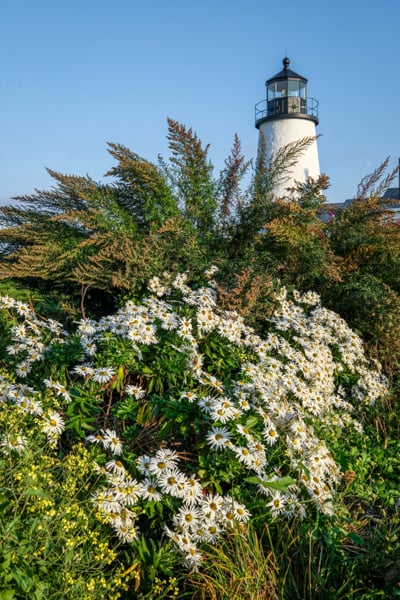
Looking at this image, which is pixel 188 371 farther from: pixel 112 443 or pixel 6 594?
pixel 6 594

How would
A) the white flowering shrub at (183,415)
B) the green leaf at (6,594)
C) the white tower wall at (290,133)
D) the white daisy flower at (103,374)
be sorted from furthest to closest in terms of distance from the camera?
the white tower wall at (290,133) < the white daisy flower at (103,374) < the white flowering shrub at (183,415) < the green leaf at (6,594)

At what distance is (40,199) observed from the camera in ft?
17.7

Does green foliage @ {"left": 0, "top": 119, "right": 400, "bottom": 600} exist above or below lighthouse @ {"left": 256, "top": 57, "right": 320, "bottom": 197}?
below

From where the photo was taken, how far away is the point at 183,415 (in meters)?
2.61

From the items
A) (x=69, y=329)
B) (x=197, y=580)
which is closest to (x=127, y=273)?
(x=69, y=329)

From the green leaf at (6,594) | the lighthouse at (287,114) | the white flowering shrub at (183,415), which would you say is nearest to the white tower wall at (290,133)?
the lighthouse at (287,114)

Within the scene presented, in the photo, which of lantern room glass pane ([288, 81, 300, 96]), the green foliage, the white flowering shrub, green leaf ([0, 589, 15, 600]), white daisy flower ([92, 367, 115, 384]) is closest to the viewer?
green leaf ([0, 589, 15, 600])

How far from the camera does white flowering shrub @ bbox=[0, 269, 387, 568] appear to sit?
7.89ft

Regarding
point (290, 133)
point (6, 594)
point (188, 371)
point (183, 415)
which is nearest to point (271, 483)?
point (183, 415)

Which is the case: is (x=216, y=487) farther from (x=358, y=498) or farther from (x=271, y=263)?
(x=271, y=263)

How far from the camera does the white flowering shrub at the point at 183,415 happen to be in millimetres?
2404

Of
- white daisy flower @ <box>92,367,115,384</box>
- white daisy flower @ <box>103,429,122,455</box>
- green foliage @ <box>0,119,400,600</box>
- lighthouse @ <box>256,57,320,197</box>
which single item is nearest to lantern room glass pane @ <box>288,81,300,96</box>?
lighthouse @ <box>256,57,320,197</box>

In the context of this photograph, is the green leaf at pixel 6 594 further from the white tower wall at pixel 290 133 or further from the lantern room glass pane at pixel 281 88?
the lantern room glass pane at pixel 281 88

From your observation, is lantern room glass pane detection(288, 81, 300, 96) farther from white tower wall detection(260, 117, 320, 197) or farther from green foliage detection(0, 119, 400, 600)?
green foliage detection(0, 119, 400, 600)
